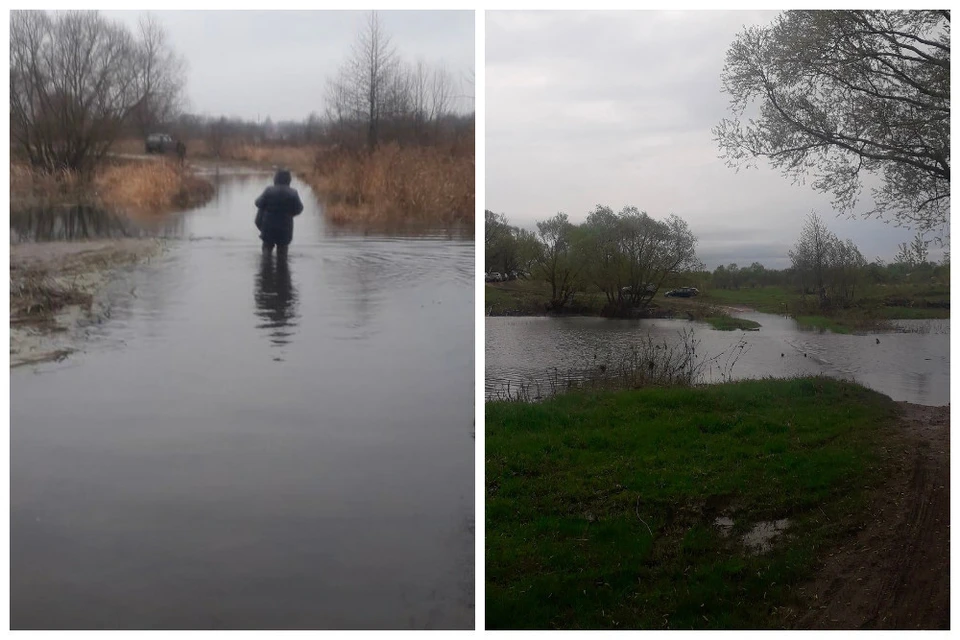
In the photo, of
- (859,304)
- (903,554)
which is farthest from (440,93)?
(903,554)

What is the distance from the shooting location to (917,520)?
3500 mm

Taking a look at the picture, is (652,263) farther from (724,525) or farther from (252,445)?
(252,445)

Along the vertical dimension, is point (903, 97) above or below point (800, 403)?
above

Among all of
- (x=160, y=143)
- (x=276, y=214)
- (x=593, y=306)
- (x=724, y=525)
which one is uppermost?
(x=160, y=143)

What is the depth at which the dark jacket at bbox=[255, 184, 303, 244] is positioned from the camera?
3.44 meters

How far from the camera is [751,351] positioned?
147 inches

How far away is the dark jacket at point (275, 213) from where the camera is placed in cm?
344

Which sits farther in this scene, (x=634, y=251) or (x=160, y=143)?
(x=634, y=251)

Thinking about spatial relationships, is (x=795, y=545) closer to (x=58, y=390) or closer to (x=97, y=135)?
(x=58, y=390)

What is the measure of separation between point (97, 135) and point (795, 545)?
3559mm

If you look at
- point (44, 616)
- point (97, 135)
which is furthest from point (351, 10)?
point (44, 616)

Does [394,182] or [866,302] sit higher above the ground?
[394,182]

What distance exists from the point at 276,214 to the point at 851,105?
277cm

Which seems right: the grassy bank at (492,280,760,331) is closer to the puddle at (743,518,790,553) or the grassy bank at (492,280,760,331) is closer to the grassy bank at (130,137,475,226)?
the grassy bank at (130,137,475,226)
